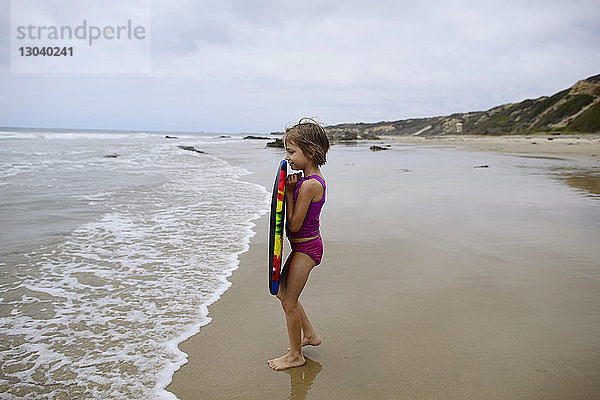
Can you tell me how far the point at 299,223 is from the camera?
2.82 m

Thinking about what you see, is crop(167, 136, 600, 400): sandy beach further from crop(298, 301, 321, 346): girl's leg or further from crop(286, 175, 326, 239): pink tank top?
crop(286, 175, 326, 239): pink tank top

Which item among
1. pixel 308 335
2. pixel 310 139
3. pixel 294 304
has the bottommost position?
pixel 308 335

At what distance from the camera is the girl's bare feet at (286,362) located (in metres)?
2.86

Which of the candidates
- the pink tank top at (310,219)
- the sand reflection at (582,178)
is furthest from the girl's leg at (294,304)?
the sand reflection at (582,178)

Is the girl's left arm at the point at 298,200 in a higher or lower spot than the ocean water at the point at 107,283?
higher

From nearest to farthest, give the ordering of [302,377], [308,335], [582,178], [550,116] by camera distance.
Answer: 1. [302,377]
2. [308,335]
3. [582,178]
4. [550,116]

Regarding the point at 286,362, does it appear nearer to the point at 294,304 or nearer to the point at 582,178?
the point at 294,304

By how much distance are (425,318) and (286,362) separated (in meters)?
1.27

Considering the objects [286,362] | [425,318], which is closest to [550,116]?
[425,318]

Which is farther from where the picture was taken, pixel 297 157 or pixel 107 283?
pixel 107 283

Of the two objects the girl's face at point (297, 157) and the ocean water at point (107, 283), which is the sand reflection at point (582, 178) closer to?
the ocean water at point (107, 283)

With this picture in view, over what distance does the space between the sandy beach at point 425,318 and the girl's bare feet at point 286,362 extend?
1.7 inches

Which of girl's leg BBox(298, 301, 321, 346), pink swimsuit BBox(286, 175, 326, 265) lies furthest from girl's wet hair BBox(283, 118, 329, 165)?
girl's leg BBox(298, 301, 321, 346)

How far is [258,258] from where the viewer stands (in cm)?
530
